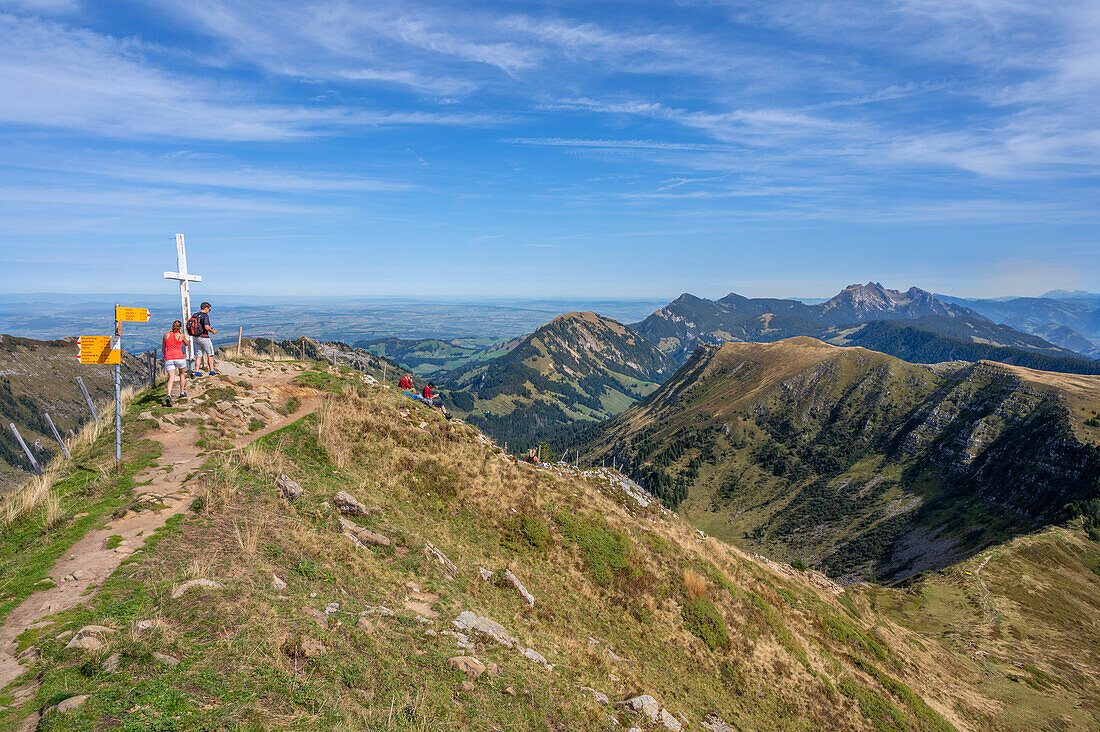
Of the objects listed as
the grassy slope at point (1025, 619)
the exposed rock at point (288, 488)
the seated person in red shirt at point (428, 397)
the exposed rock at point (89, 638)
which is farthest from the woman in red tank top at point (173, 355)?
the grassy slope at point (1025, 619)

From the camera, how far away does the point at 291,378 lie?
29594 millimetres

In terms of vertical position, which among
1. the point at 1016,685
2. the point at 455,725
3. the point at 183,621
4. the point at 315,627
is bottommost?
the point at 1016,685

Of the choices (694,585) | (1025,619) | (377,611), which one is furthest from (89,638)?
(1025,619)

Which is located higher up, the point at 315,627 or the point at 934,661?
the point at 315,627

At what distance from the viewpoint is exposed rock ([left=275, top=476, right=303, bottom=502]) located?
16.6 m

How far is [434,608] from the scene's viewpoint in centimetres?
1445

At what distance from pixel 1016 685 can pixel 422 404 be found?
75.4 m

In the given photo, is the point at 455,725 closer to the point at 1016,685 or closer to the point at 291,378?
the point at 291,378

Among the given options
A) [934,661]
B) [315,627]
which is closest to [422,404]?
[315,627]

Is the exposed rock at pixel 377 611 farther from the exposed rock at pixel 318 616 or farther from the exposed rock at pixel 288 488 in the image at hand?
the exposed rock at pixel 288 488

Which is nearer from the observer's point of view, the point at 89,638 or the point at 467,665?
the point at 89,638

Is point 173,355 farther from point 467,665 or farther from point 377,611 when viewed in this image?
point 467,665

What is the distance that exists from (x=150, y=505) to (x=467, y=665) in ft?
35.5

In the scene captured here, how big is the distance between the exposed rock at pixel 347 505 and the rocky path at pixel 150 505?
14.8 feet
